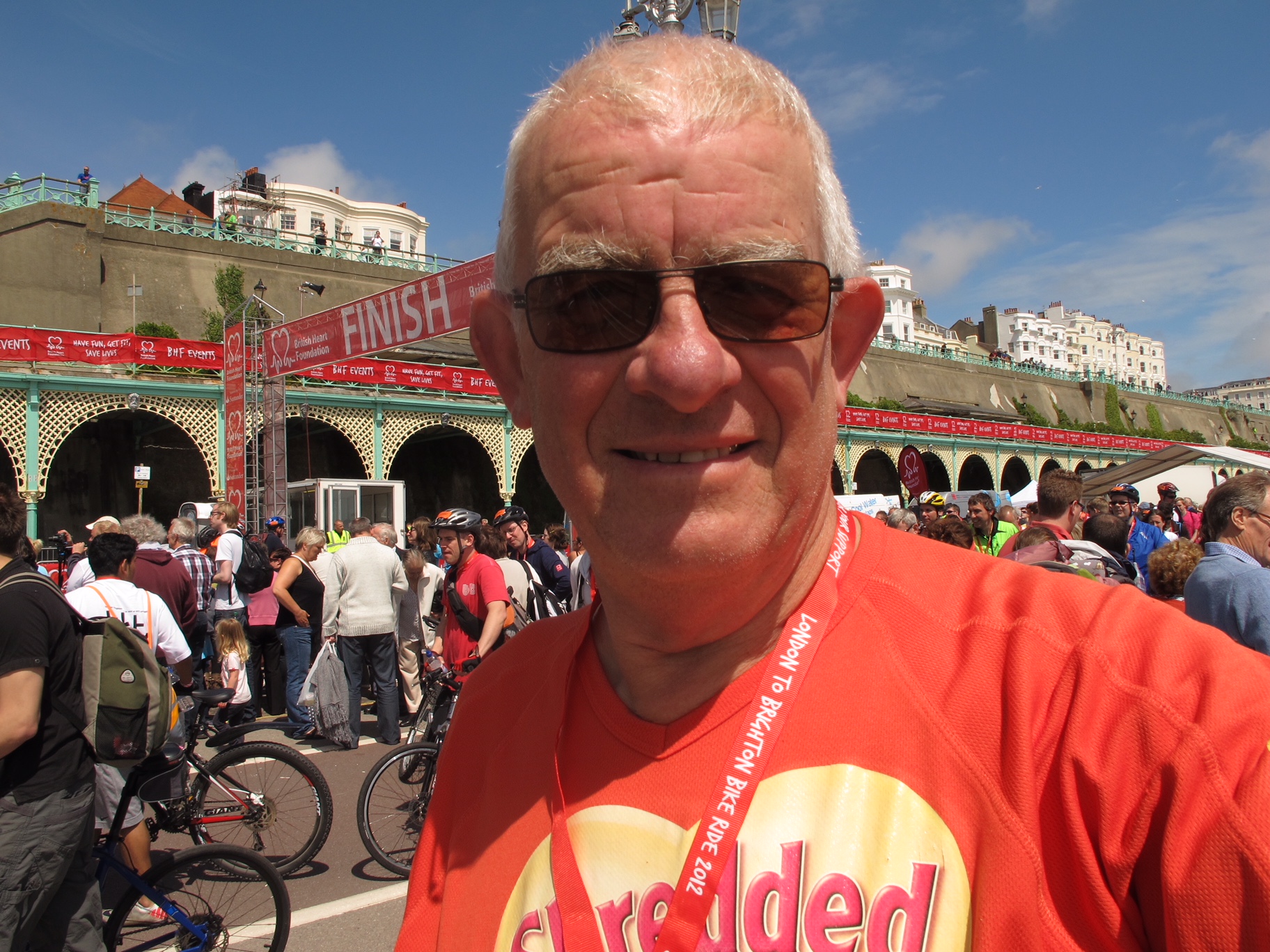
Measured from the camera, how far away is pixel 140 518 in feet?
24.1

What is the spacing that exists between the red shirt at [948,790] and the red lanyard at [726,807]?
0.02 meters

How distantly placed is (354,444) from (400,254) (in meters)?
14.6

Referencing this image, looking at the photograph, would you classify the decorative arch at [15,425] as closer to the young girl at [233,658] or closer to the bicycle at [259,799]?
the young girl at [233,658]

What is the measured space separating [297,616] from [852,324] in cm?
798

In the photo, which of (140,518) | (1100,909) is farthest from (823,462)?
(140,518)

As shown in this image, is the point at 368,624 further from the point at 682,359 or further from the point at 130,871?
the point at 682,359

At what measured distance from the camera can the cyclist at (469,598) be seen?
5.84 m

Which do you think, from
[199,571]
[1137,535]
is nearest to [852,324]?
[199,571]

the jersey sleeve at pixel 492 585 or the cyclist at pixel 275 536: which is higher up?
the cyclist at pixel 275 536

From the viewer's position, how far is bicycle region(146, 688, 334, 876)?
4.68 metres

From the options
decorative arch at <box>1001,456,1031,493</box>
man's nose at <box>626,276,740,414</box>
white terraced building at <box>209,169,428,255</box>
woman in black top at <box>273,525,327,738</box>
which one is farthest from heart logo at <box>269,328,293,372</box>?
decorative arch at <box>1001,456,1031,493</box>

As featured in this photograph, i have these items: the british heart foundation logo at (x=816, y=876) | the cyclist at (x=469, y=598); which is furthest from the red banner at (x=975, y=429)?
the british heart foundation logo at (x=816, y=876)

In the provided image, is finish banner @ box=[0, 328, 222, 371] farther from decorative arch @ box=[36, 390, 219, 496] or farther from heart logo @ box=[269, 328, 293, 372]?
heart logo @ box=[269, 328, 293, 372]

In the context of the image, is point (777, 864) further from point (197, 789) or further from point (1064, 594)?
point (197, 789)
